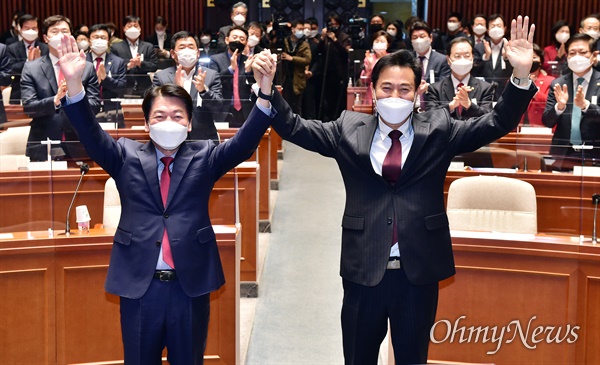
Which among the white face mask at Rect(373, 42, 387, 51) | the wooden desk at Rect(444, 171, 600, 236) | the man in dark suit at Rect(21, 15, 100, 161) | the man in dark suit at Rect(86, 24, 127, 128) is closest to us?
the wooden desk at Rect(444, 171, 600, 236)

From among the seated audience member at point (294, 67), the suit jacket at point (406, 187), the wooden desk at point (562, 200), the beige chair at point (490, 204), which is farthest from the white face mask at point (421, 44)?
the suit jacket at point (406, 187)

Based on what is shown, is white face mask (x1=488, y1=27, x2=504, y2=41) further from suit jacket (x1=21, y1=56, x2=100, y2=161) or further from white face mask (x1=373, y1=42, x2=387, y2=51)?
suit jacket (x1=21, y1=56, x2=100, y2=161)

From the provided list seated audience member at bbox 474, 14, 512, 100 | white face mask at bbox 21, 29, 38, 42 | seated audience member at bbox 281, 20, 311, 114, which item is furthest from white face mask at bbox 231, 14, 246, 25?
seated audience member at bbox 474, 14, 512, 100

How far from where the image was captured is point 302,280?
18.5 ft

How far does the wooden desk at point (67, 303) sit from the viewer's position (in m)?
3.55

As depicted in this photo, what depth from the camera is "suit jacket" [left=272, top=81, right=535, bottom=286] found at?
105 inches

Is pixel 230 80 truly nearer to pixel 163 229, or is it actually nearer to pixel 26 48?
pixel 26 48

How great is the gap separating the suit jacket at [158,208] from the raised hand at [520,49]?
769mm

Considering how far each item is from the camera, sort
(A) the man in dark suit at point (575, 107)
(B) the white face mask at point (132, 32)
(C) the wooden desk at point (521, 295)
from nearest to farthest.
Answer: (C) the wooden desk at point (521, 295) → (A) the man in dark suit at point (575, 107) → (B) the white face mask at point (132, 32)

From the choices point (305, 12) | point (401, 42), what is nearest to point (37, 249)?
point (401, 42)

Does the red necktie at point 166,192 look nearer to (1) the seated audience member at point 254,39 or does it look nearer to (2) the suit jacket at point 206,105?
(2) the suit jacket at point 206,105

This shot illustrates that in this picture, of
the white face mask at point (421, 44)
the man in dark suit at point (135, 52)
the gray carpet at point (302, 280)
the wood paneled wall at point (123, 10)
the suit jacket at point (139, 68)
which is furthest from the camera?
the wood paneled wall at point (123, 10)

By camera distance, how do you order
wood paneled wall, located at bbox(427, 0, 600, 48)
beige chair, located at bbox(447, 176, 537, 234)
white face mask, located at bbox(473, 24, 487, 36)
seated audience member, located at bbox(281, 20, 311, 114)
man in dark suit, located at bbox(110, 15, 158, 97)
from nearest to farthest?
1. beige chair, located at bbox(447, 176, 537, 234)
2. man in dark suit, located at bbox(110, 15, 158, 97)
3. white face mask, located at bbox(473, 24, 487, 36)
4. seated audience member, located at bbox(281, 20, 311, 114)
5. wood paneled wall, located at bbox(427, 0, 600, 48)

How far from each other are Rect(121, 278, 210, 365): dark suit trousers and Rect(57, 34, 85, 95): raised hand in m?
0.65
